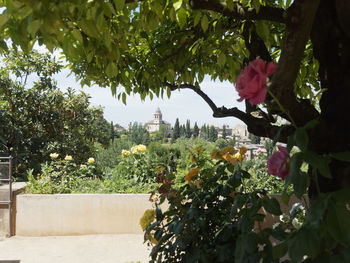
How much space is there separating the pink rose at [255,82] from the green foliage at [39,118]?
18.6 feet

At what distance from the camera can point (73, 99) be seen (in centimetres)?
672

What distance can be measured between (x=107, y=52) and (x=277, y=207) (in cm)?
94

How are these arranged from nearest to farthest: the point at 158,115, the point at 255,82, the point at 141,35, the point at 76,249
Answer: the point at 255,82 < the point at 141,35 < the point at 76,249 < the point at 158,115

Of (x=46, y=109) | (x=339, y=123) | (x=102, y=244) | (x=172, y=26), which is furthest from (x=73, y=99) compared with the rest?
(x=339, y=123)

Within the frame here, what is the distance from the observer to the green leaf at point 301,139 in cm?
80

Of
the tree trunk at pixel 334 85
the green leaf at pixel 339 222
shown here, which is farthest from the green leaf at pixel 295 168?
the tree trunk at pixel 334 85

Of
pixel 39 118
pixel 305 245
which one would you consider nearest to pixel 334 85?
pixel 305 245

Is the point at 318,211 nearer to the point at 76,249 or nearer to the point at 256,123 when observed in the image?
the point at 256,123

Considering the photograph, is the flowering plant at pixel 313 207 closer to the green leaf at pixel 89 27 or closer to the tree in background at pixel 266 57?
the tree in background at pixel 266 57

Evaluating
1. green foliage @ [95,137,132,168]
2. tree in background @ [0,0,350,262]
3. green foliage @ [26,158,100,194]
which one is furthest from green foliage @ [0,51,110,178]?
tree in background @ [0,0,350,262]

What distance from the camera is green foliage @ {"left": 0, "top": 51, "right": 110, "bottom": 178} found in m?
5.93

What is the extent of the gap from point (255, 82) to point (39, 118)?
6211mm

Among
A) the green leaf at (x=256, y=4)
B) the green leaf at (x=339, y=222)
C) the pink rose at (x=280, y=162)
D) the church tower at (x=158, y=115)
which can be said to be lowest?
the green leaf at (x=339, y=222)

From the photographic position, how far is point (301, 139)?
2.64ft
